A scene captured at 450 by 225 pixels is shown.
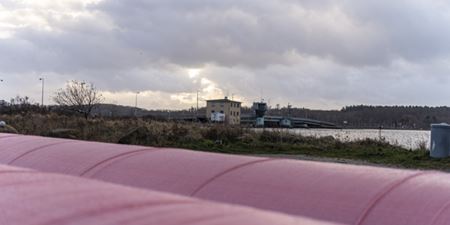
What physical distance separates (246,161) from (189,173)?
2.28 feet

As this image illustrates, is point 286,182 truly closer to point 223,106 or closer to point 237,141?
point 237,141

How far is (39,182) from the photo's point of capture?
11.9 ft

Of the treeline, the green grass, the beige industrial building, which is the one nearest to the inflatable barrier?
the green grass

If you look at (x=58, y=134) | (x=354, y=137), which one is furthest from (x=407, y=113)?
(x=58, y=134)

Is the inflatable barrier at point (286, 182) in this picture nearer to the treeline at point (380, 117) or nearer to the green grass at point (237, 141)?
the green grass at point (237, 141)

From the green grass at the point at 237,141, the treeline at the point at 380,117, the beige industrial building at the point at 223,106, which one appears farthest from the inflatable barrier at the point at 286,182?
the beige industrial building at the point at 223,106

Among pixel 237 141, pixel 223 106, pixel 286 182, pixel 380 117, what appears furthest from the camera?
pixel 223 106

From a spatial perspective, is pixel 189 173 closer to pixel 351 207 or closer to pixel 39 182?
pixel 351 207

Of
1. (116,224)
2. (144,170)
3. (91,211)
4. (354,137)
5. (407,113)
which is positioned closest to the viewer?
(116,224)

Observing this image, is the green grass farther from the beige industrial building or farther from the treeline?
the beige industrial building

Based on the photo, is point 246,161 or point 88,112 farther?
point 88,112

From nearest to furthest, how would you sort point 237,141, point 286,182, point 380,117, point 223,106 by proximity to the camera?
point 286,182 → point 237,141 → point 380,117 → point 223,106

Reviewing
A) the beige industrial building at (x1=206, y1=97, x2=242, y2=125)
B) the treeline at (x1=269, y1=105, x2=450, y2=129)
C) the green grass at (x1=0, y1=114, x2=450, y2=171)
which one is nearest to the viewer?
the green grass at (x1=0, y1=114, x2=450, y2=171)

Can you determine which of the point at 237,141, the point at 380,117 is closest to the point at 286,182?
the point at 237,141
